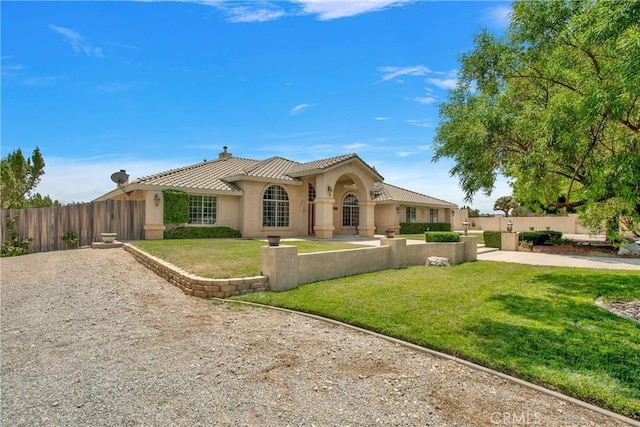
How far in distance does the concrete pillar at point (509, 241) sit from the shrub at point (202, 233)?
16.2m

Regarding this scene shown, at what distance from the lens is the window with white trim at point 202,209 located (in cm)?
→ 2075

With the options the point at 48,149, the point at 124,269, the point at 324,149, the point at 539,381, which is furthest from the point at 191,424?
the point at 48,149

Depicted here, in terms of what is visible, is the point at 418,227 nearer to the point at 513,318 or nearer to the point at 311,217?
the point at 311,217

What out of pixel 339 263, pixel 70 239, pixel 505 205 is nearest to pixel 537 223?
pixel 505 205

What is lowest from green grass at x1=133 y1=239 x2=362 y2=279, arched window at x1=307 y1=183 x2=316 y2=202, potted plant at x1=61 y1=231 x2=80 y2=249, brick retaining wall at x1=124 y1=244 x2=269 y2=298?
brick retaining wall at x1=124 y1=244 x2=269 y2=298

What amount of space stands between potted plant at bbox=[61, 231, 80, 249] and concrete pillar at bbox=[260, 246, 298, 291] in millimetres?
13680

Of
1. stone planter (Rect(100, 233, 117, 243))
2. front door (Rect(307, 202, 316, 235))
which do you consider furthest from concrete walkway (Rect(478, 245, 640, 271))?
stone planter (Rect(100, 233, 117, 243))

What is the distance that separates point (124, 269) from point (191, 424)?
9979 millimetres

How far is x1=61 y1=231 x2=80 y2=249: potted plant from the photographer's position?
17469 mm

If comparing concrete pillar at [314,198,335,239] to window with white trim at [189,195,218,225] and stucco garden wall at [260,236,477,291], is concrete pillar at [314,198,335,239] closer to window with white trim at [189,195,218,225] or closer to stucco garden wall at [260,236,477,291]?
window with white trim at [189,195,218,225]

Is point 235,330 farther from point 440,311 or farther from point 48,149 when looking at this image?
point 48,149

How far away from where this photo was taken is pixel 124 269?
38.8 feet

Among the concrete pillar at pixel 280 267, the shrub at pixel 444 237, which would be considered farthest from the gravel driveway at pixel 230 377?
the shrub at pixel 444 237

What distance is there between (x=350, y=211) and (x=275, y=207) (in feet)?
24.0
